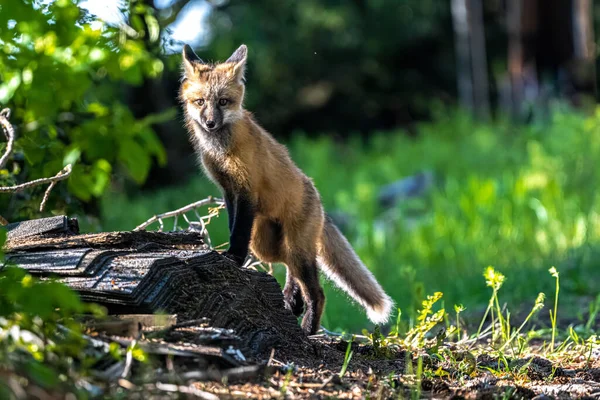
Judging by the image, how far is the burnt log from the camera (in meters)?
3.38

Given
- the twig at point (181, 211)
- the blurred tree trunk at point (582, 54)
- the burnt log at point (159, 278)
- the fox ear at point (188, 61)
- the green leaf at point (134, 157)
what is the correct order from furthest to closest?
the blurred tree trunk at point (582, 54) → the fox ear at point (188, 61) → the twig at point (181, 211) → the burnt log at point (159, 278) → the green leaf at point (134, 157)

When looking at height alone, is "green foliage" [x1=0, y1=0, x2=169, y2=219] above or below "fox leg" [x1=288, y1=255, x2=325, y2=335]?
above

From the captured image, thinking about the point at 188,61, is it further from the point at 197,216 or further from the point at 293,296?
the point at 293,296

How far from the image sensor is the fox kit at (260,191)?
489cm

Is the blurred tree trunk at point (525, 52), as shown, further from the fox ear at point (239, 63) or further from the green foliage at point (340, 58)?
the fox ear at point (239, 63)

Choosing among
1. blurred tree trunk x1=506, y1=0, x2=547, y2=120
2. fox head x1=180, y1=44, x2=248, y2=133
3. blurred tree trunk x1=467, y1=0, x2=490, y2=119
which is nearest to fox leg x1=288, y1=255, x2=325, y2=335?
fox head x1=180, y1=44, x2=248, y2=133

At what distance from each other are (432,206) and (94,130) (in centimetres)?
941

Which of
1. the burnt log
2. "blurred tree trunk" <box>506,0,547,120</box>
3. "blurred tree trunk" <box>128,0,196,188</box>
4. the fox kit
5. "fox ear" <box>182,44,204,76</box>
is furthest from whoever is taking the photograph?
"blurred tree trunk" <box>506,0,547,120</box>

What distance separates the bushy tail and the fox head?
3.37 ft

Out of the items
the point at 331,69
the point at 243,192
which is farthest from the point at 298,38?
the point at 243,192

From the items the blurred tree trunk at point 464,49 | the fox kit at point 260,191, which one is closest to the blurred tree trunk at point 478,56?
the blurred tree trunk at point 464,49

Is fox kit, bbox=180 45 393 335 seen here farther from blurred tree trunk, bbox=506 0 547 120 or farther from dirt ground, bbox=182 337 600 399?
blurred tree trunk, bbox=506 0 547 120

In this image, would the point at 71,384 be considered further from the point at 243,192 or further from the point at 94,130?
the point at 243,192

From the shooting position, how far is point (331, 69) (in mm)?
19172
